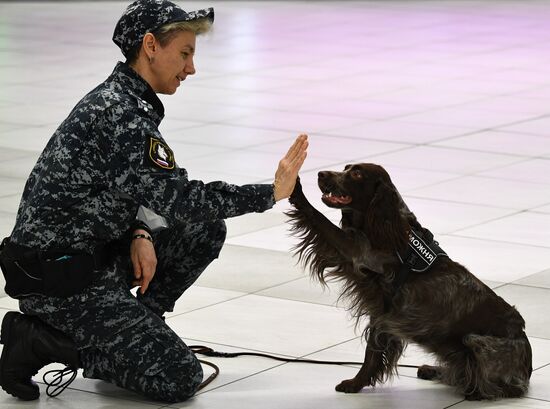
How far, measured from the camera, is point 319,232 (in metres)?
4.88

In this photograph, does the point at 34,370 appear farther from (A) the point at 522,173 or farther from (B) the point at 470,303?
(A) the point at 522,173

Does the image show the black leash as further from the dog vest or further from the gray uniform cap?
the gray uniform cap

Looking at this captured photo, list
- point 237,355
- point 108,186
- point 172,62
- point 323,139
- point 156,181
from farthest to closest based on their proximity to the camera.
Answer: point 323,139 → point 237,355 → point 172,62 → point 108,186 → point 156,181

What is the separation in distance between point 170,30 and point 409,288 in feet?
4.27

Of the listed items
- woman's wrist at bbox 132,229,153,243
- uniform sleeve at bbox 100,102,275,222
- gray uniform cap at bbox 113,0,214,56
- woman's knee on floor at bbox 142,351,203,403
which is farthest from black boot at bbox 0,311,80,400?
gray uniform cap at bbox 113,0,214,56

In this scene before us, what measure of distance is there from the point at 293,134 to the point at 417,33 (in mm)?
9184

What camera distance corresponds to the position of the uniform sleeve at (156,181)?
4.68 metres

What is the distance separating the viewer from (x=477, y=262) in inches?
275

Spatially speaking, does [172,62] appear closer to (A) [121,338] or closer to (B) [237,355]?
(A) [121,338]

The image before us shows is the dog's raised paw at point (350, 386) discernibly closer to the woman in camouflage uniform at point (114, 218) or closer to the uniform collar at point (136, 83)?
the woman in camouflage uniform at point (114, 218)

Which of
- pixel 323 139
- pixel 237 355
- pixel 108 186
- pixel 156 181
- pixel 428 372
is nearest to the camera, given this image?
pixel 156 181

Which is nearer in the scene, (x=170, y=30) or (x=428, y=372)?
(x=170, y=30)

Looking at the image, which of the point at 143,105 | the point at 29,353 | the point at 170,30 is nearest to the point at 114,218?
the point at 143,105

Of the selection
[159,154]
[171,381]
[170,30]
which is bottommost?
[171,381]
